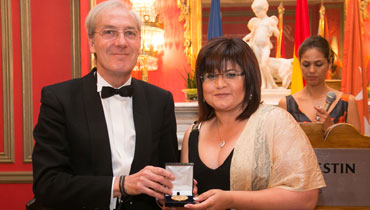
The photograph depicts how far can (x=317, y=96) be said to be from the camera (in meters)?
2.74

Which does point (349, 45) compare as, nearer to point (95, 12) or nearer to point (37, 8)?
point (95, 12)

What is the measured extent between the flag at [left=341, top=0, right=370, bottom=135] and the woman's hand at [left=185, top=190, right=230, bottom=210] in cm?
251

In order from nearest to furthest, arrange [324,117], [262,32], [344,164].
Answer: [344,164], [324,117], [262,32]

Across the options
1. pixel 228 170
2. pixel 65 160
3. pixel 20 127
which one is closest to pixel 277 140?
pixel 228 170

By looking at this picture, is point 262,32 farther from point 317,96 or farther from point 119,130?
point 119,130

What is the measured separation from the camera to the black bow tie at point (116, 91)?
1.84 m

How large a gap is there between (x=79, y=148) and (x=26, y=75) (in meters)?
2.96

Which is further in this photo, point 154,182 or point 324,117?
point 324,117

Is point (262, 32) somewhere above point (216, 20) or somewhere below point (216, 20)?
below

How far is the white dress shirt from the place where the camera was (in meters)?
1.79

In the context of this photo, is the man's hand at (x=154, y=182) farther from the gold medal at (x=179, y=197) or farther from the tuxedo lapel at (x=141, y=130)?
the tuxedo lapel at (x=141, y=130)

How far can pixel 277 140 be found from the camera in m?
1.64

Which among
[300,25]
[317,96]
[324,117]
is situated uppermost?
[300,25]

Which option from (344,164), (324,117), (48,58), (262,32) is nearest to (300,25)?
(262,32)
